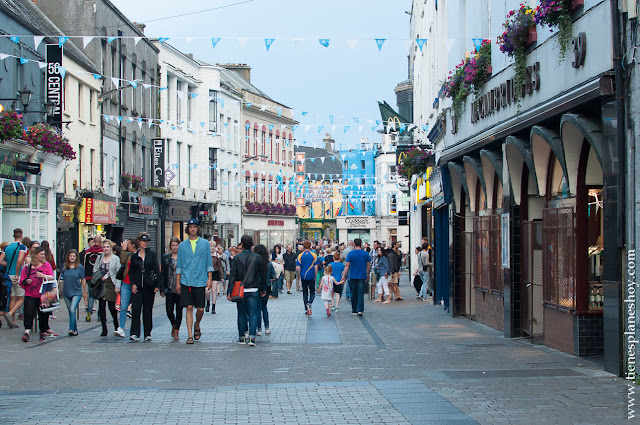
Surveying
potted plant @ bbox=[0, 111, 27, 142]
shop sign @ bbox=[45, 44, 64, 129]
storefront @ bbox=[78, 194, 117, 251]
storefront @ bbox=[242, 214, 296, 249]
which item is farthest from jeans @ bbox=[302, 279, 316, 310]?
storefront @ bbox=[242, 214, 296, 249]

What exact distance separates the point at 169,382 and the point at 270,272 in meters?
7.73

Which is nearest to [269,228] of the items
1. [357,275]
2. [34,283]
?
[357,275]

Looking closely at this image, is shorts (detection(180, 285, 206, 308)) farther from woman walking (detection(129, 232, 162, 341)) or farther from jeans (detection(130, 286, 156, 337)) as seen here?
jeans (detection(130, 286, 156, 337))

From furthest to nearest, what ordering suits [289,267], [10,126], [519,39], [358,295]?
[289,267] < [358,295] < [10,126] < [519,39]

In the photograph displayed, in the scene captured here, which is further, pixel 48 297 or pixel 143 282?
pixel 48 297

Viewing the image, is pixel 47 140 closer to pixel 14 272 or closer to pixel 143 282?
pixel 14 272

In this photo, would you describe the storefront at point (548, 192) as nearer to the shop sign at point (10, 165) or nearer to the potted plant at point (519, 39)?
the potted plant at point (519, 39)

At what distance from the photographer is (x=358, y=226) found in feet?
288

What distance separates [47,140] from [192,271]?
10986mm

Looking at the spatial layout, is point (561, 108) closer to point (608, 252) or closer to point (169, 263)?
point (608, 252)

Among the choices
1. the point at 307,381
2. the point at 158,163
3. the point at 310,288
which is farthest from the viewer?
the point at 158,163

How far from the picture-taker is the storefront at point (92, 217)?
1229 inches

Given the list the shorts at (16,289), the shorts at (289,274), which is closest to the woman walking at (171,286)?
the shorts at (16,289)

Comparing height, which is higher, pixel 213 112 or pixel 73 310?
pixel 213 112
